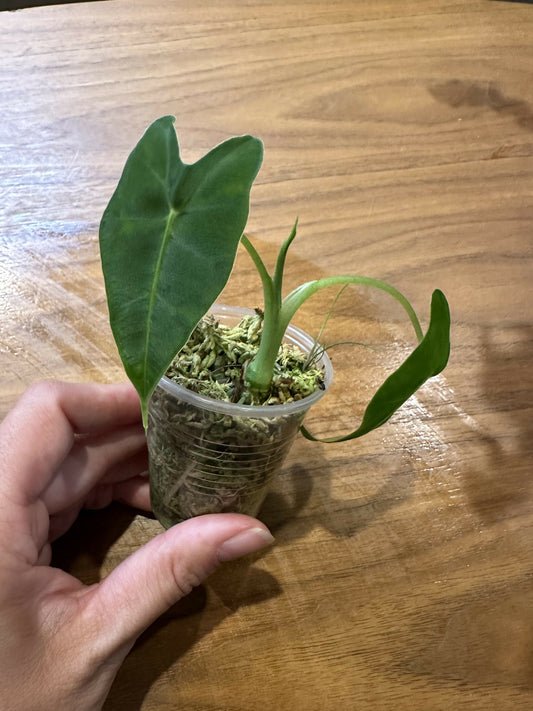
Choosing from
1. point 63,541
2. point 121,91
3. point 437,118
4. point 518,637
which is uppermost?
point 121,91

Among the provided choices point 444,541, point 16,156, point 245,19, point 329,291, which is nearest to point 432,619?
point 444,541

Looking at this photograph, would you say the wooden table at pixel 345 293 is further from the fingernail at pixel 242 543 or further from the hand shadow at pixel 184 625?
the fingernail at pixel 242 543

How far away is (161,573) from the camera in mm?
490

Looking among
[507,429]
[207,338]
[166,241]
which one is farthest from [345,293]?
[166,241]

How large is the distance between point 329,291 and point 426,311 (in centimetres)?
12

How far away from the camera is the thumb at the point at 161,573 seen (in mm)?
481

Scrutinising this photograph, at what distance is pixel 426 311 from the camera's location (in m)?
0.82

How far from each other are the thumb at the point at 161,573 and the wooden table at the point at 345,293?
102 mm

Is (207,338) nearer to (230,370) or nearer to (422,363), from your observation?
(230,370)

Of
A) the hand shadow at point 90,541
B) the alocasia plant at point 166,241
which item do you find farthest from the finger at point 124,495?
the alocasia plant at point 166,241

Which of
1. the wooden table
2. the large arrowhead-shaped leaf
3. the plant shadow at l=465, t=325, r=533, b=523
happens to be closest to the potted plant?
the large arrowhead-shaped leaf

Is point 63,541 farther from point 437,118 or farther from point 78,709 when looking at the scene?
point 437,118

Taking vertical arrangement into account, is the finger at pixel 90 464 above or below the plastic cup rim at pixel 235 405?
below

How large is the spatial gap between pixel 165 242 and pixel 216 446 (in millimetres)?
171
